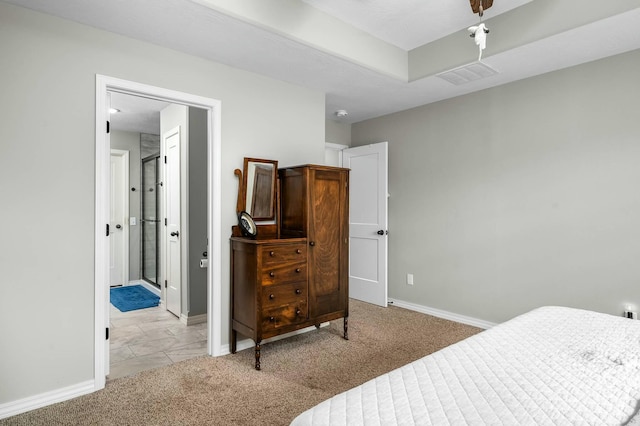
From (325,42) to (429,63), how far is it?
1086 mm

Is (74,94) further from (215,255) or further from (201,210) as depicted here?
(201,210)

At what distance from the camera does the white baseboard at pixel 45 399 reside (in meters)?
2.12

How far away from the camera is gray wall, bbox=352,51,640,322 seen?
2.90 metres

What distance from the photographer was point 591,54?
2863mm

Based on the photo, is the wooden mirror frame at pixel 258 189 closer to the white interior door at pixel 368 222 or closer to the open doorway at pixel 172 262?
the open doorway at pixel 172 262

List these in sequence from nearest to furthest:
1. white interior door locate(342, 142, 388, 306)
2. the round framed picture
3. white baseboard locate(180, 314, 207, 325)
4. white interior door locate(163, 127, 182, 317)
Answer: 1. the round framed picture
2. white baseboard locate(180, 314, 207, 325)
3. white interior door locate(163, 127, 182, 317)
4. white interior door locate(342, 142, 388, 306)

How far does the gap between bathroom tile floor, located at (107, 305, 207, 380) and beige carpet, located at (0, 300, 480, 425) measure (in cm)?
21

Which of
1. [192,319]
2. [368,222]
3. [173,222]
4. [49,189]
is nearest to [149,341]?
[192,319]

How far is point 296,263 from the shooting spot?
3.00 m

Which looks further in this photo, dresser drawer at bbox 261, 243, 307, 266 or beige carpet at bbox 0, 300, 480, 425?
dresser drawer at bbox 261, 243, 307, 266

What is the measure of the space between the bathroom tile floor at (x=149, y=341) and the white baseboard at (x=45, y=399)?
0.22 meters

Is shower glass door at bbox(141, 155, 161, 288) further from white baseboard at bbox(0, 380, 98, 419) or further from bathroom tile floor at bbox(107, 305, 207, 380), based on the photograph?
white baseboard at bbox(0, 380, 98, 419)

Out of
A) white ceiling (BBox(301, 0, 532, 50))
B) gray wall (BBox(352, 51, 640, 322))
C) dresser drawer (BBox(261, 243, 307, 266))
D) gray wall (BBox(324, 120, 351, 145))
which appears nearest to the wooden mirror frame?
dresser drawer (BBox(261, 243, 307, 266))

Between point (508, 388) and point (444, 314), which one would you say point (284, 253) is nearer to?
point (508, 388)
